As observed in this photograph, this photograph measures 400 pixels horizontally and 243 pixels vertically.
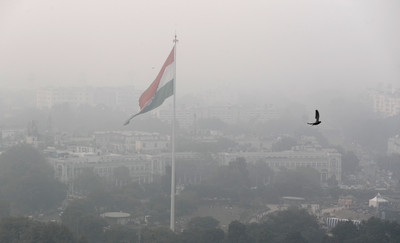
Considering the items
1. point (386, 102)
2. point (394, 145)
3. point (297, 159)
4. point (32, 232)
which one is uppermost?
point (386, 102)

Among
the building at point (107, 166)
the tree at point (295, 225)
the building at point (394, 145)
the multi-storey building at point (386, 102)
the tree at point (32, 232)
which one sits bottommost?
the tree at point (295, 225)

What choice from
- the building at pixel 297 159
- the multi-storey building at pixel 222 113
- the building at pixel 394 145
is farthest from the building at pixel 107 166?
the multi-storey building at pixel 222 113

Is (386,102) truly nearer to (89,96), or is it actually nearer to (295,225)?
(89,96)

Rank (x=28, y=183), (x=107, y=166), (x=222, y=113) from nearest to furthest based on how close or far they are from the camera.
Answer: (x=28, y=183), (x=107, y=166), (x=222, y=113)

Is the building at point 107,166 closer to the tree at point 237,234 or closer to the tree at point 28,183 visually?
the tree at point 28,183

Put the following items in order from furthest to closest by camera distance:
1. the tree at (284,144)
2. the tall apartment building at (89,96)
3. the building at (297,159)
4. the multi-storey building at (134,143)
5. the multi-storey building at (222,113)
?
the tall apartment building at (89,96), the multi-storey building at (222,113), the tree at (284,144), the multi-storey building at (134,143), the building at (297,159)

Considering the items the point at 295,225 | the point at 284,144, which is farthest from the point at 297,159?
the point at 295,225

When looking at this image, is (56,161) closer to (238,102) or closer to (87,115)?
(87,115)

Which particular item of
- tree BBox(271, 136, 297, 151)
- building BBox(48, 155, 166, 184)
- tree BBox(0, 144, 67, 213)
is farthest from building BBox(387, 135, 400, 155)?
tree BBox(0, 144, 67, 213)
